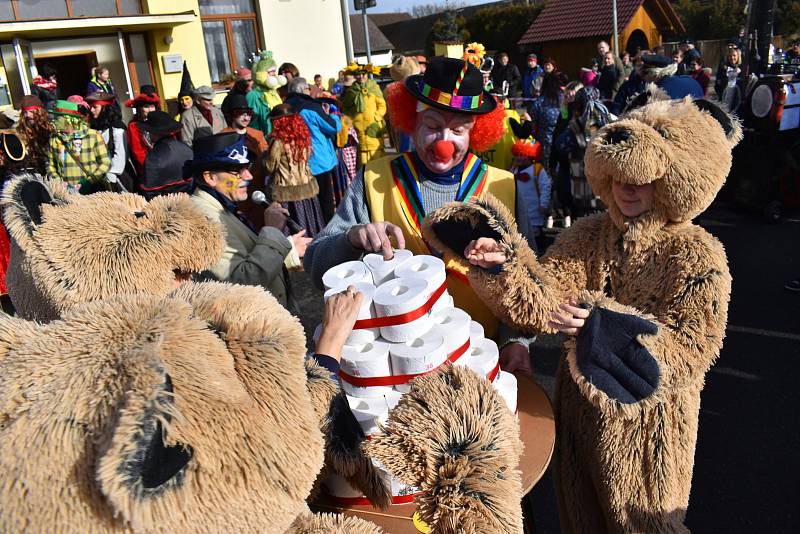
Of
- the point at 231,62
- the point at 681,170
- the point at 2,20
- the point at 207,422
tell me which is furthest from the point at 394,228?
the point at 231,62

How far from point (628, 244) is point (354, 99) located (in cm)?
656

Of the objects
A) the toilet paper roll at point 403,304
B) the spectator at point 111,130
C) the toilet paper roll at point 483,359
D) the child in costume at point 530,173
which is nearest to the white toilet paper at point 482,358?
the toilet paper roll at point 483,359

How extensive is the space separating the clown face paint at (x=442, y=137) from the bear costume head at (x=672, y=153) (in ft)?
1.72

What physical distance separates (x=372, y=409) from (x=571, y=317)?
59 cm

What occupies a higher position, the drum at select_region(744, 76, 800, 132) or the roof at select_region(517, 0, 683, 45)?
the roof at select_region(517, 0, 683, 45)

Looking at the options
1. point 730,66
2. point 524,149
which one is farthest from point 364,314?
point 730,66

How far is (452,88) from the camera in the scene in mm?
2113

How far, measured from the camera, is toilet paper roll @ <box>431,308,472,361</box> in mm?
1571

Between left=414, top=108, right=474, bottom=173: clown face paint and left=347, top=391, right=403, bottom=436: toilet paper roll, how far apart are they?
973 millimetres

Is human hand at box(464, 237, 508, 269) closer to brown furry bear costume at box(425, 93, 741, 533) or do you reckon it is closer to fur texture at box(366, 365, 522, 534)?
brown furry bear costume at box(425, 93, 741, 533)

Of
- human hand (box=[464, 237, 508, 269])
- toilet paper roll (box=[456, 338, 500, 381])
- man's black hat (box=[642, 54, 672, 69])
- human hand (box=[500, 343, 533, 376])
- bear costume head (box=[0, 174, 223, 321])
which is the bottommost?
human hand (box=[500, 343, 533, 376])

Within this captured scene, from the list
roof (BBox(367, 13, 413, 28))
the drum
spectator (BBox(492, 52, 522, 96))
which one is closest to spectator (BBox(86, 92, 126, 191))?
the drum

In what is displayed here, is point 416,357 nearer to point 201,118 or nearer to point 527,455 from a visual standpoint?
point 527,455

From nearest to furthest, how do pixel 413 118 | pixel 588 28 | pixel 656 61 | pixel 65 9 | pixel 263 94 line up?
pixel 413 118 < pixel 656 61 < pixel 263 94 < pixel 65 9 < pixel 588 28
